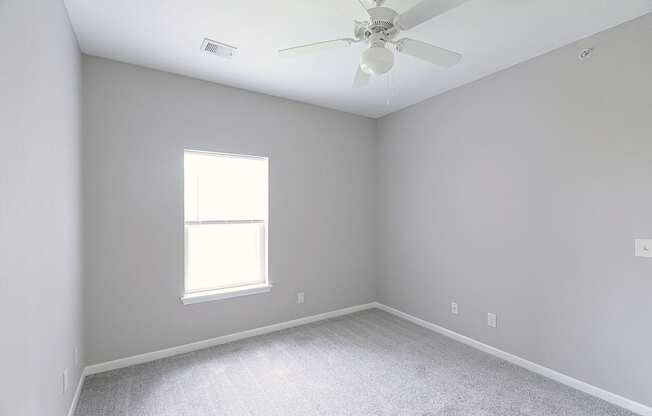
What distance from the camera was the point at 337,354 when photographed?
296 cm

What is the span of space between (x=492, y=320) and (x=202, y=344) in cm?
281

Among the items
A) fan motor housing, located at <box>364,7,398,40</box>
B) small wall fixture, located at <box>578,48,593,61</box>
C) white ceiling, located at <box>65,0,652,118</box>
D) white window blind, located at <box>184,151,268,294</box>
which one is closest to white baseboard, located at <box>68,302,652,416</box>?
white window blind, located at <box>184,151,268,294</box>

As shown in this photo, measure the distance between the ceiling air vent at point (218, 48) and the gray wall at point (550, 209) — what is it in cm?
224

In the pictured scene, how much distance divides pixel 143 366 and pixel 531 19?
4055 mm

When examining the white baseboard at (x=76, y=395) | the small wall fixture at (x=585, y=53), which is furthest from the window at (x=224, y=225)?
the small wall fixture at (x=585, y=53)

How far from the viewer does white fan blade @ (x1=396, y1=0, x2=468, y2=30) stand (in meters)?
1.53

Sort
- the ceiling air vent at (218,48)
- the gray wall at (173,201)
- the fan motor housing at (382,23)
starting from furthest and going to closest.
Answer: the gray wall at (173,201)
the ceiling air vent at (218,48)
the fan motor housing at (382,23)

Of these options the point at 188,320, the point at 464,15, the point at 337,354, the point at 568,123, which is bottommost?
the point at 337,354

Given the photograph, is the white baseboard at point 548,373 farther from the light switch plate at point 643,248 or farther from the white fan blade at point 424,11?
the white fan blade at point 424,11

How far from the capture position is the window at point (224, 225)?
10.2ft

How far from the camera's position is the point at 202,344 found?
306 centimetres

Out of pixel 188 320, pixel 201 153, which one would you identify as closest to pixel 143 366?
pixel 188 320

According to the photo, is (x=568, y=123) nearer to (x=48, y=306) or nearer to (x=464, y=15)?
(x=464, y=15)

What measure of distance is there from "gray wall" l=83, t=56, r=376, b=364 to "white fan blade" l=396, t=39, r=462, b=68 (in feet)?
6.38
